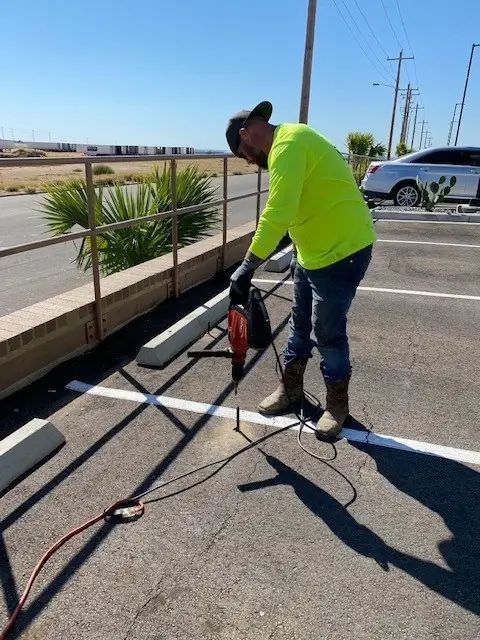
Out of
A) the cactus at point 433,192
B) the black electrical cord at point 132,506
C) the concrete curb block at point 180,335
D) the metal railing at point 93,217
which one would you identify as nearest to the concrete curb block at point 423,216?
the cactus at point 433,192

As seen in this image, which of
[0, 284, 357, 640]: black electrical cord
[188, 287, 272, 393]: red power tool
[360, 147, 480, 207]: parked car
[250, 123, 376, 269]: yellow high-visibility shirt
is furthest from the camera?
[360, 147, 480, 207]: parked car

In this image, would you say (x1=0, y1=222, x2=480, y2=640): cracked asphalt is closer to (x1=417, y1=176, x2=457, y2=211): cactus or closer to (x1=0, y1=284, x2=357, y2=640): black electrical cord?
(x1=0, y1=284, x2=357, y2=640): black electrical cord

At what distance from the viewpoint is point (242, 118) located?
9.46ft

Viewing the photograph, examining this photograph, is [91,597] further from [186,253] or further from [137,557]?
[186,253]

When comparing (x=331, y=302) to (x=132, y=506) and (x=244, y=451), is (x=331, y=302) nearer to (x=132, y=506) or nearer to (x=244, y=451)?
(x=244, y=451)

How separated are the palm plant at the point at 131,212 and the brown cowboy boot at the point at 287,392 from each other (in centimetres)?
284

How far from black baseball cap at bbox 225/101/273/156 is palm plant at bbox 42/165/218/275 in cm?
274

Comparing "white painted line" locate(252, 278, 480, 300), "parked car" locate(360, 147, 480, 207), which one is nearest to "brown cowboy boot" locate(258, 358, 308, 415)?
"white painted line" locate(252, 278, 480, 300)

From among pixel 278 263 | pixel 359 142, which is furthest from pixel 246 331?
pixel 359 142

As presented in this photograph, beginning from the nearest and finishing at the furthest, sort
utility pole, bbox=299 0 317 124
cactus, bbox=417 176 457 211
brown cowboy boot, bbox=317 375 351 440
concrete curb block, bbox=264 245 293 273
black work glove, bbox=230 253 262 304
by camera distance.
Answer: black work glove, bbox=230 253 262 304
brown cowboy boot, bbox=317 375 351 440
concrete curb block, bbox=264 245 293 273
cactus, bbox=417 176 457 211
utility pole, bbox=299 0 317 124

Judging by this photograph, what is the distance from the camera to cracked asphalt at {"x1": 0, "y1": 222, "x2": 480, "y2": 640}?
201 cm

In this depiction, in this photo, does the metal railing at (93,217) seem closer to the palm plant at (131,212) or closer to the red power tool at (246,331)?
the palm plant at (131,212)

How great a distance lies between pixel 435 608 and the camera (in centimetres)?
205

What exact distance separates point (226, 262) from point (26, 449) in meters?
4.50
